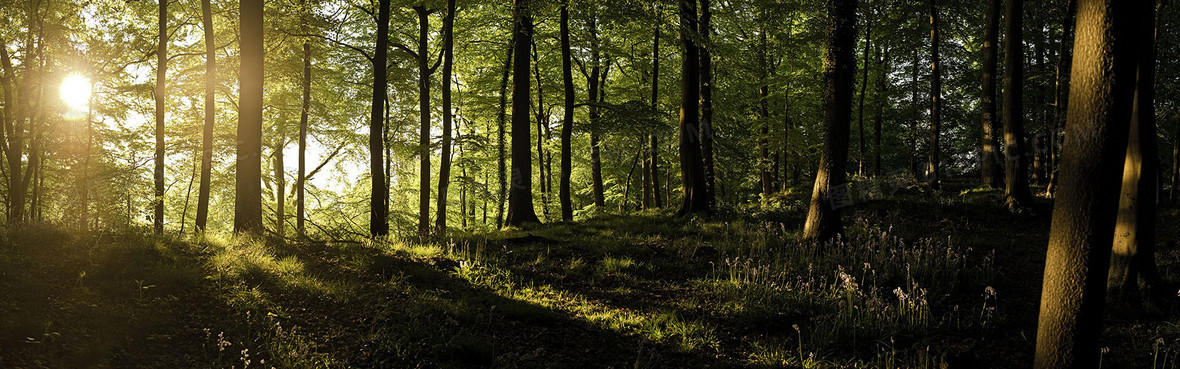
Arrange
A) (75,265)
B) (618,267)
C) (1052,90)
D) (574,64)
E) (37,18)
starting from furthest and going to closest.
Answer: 1. (1052,90)
2. (574,64)
3. (37,18)
4. (618,267)
5. (75,265)

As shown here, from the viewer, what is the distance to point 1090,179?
3.31 meters

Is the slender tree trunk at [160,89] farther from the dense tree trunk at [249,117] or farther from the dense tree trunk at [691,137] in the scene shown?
the dense tree trunk at [691,137]

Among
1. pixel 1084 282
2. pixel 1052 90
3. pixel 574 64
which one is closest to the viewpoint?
pixel 1084 282

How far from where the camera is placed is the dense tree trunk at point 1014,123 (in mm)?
11719

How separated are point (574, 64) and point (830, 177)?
647 inches

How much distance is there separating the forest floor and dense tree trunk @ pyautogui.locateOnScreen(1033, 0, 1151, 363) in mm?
1004

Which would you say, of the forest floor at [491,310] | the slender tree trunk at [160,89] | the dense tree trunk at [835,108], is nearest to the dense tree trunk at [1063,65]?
the forest floor at [491,310]

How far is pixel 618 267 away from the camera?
26.7ft

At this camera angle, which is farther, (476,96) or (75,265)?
(476,96)

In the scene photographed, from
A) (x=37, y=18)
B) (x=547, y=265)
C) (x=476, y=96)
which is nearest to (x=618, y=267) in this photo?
(x=547, y=265)

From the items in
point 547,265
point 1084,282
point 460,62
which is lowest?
point 547,265

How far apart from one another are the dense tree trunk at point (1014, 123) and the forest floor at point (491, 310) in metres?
3.16

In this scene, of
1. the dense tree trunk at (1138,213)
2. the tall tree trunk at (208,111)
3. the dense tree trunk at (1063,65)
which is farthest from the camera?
the dense tree trunk at (1063,65)

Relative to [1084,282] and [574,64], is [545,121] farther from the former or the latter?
[1084,282]
